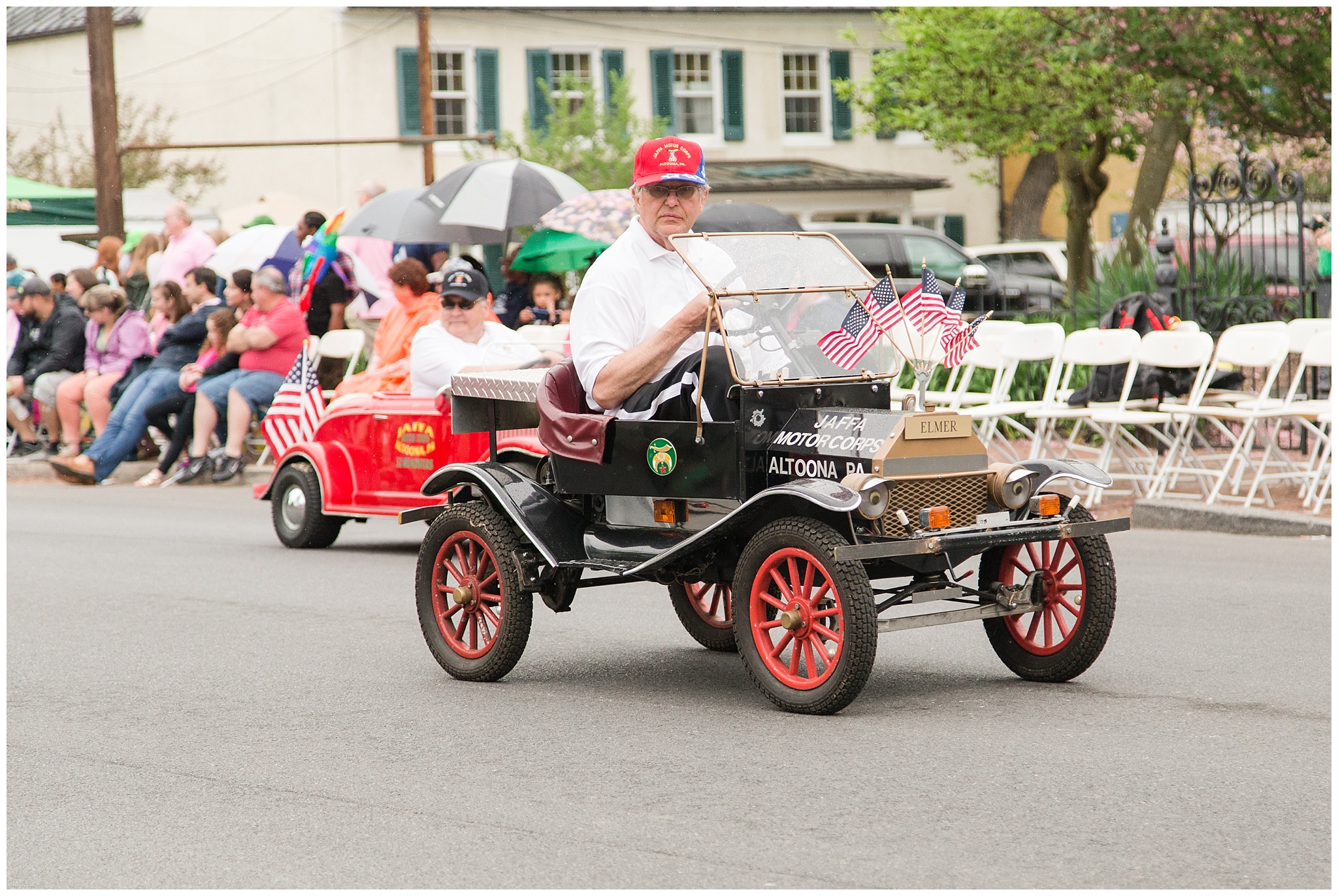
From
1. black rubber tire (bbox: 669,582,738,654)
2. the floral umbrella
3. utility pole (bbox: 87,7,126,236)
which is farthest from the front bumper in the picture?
utility pole (bbox: 87,7,126,236)

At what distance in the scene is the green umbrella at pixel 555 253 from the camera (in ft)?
55.5

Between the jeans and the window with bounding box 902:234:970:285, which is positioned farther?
the window with bounding box 902:234:970:285

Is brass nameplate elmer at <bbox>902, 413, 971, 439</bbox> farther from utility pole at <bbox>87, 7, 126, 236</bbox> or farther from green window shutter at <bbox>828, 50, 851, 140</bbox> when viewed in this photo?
green window shutter at <bbox>828, 50, 851, 140</bbox>

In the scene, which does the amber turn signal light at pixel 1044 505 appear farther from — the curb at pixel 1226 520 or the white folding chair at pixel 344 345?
the white folding chair at pixel 344 345

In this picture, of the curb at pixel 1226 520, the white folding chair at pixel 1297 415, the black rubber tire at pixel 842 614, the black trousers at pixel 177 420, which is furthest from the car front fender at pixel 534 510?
the black trousers at pixel 177 420

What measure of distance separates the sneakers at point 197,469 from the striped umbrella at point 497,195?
301 cm

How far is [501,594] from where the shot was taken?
6.73 meters

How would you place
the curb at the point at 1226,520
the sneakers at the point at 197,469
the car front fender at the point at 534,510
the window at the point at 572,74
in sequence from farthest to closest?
the window at the point at 572,74
the sneakers at the point at 197,469
the curb at the point at 1226,520
the car front fender at the point at 534,510

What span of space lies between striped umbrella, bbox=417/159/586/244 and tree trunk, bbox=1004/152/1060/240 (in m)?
25.7

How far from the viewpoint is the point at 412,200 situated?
17.0 m

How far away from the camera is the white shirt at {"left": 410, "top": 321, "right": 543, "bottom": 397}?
10586mm

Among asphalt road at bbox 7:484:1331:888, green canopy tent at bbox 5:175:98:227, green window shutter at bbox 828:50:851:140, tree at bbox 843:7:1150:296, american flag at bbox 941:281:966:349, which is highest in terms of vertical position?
green window shutter at bbox 828:50:851:140

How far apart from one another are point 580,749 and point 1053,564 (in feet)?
6.13

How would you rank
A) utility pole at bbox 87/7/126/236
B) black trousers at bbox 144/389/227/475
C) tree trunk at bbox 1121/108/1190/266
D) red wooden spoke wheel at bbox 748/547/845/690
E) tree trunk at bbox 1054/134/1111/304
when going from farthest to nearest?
tree trunk at bbox 1121/108/1190/266 → tree trunk at bbox 1054/134/1111/304 → utility pole at bbox 87/7/126/236 → black trousers at bbox 144/389/227/475 → red wooden spoke wheel at bbox 748/547/845/690
